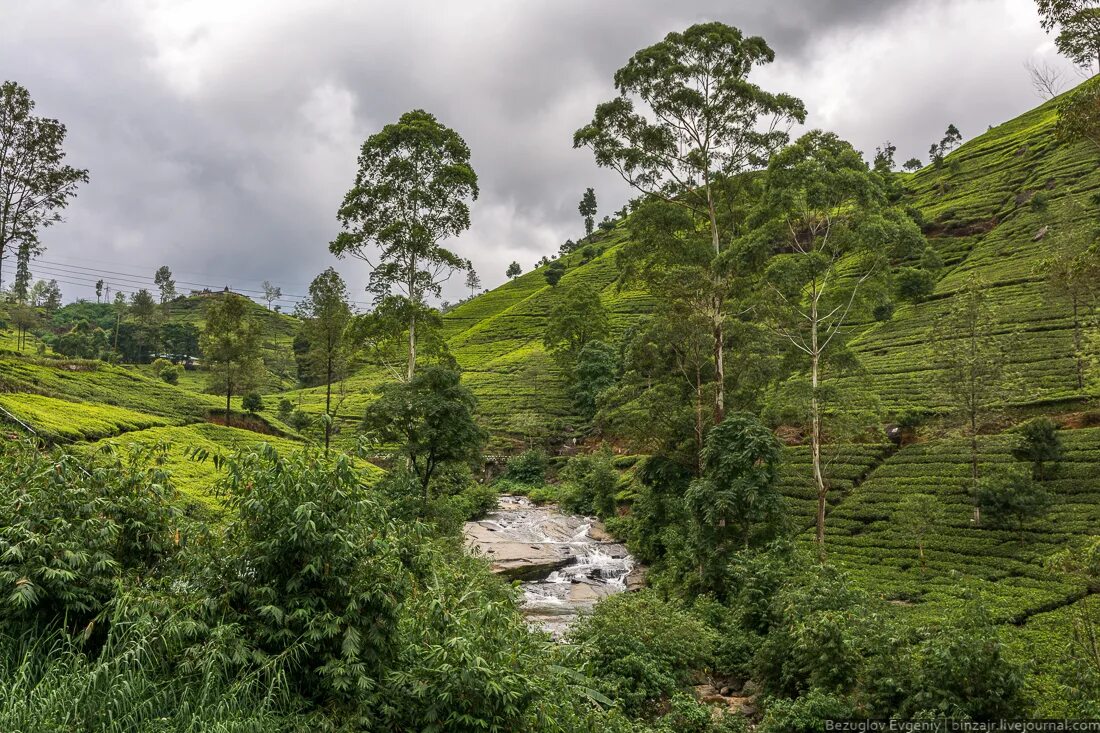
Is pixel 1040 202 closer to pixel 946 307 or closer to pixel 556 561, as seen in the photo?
pixel 946 307

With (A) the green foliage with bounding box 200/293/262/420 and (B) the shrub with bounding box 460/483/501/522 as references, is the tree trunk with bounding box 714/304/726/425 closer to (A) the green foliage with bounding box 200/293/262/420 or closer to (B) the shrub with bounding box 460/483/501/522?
(B) the shrub with bounding box 460/483/501/522

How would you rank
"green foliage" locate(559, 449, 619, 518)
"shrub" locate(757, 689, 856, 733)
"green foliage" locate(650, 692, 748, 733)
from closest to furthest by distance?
"shrub" locate(757, 689, 856, 733) → "green foliage" locate(650, 692, 748, 733) → "green foliage" locate(559, 449, 619, 518)

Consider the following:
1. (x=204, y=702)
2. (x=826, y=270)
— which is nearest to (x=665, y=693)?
(x=204, y=702)

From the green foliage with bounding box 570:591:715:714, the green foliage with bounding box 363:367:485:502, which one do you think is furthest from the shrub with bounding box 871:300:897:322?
the green foliage with bounding box 570:591:715:714

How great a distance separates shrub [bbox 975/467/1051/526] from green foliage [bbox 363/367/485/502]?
20106 millimetres

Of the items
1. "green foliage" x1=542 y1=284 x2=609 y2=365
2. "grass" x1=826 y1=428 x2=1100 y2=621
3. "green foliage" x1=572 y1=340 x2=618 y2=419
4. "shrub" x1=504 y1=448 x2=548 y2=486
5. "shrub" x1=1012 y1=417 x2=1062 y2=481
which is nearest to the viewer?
"grass" x1=826 y1=428 x2=1100 y2=621

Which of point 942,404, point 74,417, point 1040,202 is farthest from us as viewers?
point 1040,202

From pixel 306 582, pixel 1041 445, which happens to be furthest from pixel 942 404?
pixel 306 582

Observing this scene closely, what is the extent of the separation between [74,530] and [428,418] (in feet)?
49.0

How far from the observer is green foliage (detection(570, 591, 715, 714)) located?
12828mm

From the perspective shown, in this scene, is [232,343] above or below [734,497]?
above

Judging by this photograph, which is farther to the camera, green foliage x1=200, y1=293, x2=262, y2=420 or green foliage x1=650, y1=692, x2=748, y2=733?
green foliage x1=200, y1=293, x2=262, y2=420

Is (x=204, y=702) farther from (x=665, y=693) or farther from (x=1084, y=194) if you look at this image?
(x=1084, y=194)

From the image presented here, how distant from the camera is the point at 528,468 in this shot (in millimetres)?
53094
